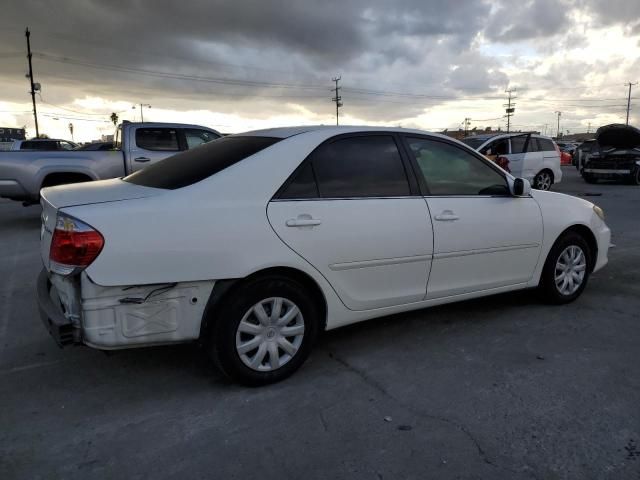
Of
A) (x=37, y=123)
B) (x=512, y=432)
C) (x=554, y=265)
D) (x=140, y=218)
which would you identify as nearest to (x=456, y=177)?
(x=554, y=265)

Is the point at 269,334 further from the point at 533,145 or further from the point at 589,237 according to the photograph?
the point at 533,145

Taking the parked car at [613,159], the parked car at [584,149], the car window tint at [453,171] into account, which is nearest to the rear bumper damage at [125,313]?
the car window tint at [453,171]

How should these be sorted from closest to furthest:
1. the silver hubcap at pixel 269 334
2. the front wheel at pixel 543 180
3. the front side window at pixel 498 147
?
1. the silver hubcap at pixel 269 334
2. the front side window at pixel 498 147
3. the front wheel at pixel 543 180

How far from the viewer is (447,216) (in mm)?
3756

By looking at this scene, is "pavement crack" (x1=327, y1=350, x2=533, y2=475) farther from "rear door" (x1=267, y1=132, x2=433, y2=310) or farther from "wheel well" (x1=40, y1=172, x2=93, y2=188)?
"wheel well" (x1=40, y1=172, x2=93, y2=188)

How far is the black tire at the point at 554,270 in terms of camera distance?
448cm

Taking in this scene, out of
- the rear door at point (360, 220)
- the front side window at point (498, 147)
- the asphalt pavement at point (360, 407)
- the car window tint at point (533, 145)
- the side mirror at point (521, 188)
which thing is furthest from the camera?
the car window tint at point (533, 145)

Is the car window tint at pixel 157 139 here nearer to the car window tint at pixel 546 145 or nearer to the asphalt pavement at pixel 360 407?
the asphalt pavement at pixel 360 407

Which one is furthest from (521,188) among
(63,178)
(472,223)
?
(63,178)

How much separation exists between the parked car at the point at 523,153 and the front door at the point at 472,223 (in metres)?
9.95

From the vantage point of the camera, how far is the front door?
3.78 meters

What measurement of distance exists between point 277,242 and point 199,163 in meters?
0.85

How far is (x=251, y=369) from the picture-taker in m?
3.09

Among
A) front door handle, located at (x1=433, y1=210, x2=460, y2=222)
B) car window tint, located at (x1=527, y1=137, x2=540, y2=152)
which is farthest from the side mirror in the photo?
car window tint, located at (x1=527, y1=137, x2=540, y2=152)
